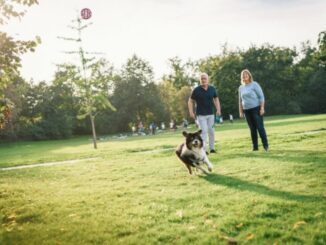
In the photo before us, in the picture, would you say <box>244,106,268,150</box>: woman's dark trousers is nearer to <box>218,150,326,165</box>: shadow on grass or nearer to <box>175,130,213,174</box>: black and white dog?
<box>218,150,326,165</box>: shadow on grass

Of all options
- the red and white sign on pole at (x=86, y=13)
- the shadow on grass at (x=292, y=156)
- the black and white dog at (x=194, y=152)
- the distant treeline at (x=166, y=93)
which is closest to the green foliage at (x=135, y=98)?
the distant treeline at (x=166, y=93)

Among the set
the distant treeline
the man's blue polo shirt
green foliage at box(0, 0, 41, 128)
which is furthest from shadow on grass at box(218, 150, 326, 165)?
the distant treeline

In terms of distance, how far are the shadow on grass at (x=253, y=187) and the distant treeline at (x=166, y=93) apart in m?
56.2

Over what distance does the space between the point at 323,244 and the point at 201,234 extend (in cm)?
138

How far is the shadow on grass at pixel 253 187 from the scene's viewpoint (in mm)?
5895

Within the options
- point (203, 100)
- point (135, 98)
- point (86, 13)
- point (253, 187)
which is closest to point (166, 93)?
point (135, 98)

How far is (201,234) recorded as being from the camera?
15.6 ft

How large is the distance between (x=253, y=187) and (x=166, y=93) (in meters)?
72.7

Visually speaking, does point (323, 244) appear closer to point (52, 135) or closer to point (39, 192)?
point (39, 192)

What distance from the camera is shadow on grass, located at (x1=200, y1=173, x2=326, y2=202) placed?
19.3ft

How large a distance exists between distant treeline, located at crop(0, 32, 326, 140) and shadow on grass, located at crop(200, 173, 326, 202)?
56218 mm

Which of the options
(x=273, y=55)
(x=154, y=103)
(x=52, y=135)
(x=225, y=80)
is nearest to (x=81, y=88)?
(x=52, y=135)

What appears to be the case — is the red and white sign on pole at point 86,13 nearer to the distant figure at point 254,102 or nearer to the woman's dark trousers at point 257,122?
the distant figure at point 254,102

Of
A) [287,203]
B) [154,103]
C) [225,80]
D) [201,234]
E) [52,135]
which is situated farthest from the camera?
[225,80]
